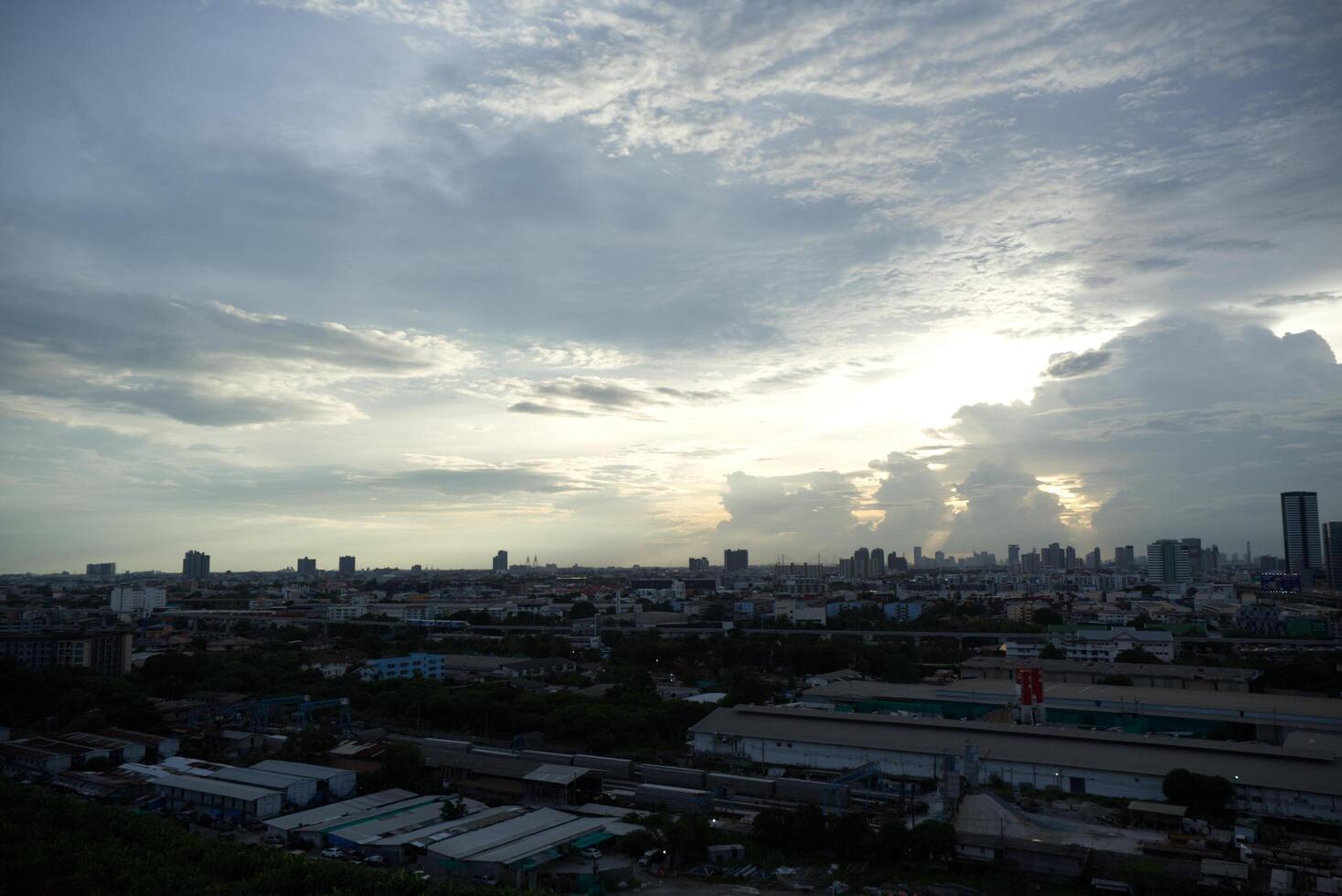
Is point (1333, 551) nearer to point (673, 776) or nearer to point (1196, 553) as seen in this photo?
point (1196, 553)

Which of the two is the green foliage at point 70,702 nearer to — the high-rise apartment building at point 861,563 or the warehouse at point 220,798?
Result: the warehouse at point 220,798

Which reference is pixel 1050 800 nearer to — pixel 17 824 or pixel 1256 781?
pixel 1256 781

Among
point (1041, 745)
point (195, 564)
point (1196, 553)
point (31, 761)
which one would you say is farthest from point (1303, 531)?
point (195, 564)

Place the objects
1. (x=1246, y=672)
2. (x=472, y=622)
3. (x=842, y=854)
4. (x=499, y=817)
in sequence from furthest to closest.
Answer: (x=472, y=622) → (x=1246, y=672) → (x=499, y=817) → (x=842, y=854)

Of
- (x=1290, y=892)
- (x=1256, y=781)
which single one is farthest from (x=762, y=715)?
(x=1290, y=892)

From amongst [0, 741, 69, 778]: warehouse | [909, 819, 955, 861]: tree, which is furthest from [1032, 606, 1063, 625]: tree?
[0, 741, 69, 778]: warehouse

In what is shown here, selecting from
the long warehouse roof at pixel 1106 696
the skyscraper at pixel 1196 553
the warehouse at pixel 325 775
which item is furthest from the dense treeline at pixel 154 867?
the skyscraper at pixel 1196 553
